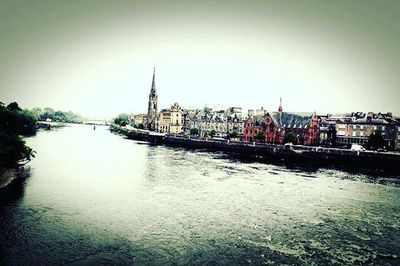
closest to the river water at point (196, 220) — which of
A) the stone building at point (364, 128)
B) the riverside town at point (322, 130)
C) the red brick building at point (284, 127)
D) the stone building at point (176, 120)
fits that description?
the riverside town at point (322, 130)

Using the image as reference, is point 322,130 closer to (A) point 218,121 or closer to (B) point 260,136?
(B) point 260,136

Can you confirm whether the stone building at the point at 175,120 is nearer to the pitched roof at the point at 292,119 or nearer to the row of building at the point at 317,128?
the row of building at the point at 317,128

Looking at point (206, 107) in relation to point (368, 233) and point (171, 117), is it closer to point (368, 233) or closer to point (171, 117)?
point (171, 117)

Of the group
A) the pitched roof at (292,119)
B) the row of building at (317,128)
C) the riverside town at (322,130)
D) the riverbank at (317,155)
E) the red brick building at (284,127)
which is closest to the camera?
the riverbank at (317,155)

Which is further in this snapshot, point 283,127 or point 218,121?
point 218,121

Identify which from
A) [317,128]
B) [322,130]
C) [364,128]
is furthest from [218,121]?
[364,128]

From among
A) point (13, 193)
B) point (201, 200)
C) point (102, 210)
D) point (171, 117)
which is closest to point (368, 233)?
point (201, 200)

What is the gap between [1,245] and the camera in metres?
22.8

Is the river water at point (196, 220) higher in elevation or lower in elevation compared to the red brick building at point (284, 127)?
Result: lower

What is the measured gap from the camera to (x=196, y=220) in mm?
30906

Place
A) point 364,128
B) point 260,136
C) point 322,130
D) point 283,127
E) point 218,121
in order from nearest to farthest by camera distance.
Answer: point 260,136 < point 364,128 < point 283,127 < point 322,130 < point 218,121

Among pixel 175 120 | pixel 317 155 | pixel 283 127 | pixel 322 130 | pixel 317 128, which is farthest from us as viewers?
pixel 175 120

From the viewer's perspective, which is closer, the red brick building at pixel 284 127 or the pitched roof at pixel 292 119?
the red brick building at pixel 284 127

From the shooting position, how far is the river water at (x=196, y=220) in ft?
74.9
